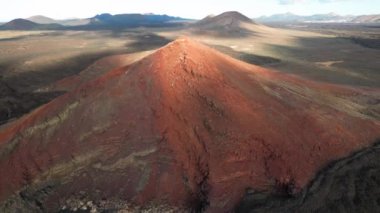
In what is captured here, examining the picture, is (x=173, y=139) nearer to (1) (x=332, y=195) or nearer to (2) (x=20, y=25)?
(1) (x=332, y=195)

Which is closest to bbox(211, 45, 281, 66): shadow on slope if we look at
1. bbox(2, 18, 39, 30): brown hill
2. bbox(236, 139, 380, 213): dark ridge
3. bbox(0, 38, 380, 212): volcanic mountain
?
bbox(0, 38, 380, 212): volcanic mountain

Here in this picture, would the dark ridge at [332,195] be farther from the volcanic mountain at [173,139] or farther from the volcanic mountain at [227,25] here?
the volcanic mountain at [227,25]

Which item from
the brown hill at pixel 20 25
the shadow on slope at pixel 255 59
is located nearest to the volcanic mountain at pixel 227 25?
the shadow on slope at pixel 255 59

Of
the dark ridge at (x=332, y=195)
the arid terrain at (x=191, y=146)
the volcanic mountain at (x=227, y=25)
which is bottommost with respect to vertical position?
the volcanic mountain at (x=227, y=25)

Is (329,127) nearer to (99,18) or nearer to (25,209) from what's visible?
(25,209)

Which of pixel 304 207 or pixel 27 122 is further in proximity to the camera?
pixel 27 122

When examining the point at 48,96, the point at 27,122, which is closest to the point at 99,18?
the point at 48,96
